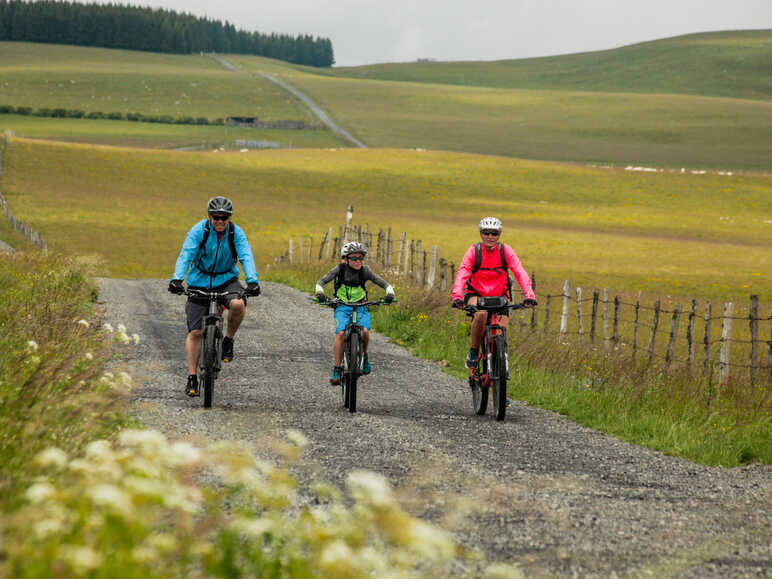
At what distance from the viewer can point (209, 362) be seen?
979cm

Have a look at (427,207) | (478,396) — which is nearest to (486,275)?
(478,396)

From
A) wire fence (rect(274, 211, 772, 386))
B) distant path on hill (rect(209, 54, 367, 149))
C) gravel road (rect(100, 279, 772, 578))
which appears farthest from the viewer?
distant path on hill (rect(209, 54, 367, 149))

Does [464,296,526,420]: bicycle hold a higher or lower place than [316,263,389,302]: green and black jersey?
lower

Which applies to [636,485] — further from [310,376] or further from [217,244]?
[310,376]

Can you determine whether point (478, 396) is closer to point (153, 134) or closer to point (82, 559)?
point (82, 559)

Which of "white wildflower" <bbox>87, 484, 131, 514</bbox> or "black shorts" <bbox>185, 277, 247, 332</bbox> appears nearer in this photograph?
"white wildflower" <bbox>87, 484, 131, 514</bbox>

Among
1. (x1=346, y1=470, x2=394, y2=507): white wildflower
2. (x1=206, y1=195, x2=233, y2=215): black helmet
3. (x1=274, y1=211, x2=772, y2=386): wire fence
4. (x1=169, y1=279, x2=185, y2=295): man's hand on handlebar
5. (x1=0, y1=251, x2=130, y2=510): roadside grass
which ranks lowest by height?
(x1=274, y1=211, x2=772, y2=386): wire fence

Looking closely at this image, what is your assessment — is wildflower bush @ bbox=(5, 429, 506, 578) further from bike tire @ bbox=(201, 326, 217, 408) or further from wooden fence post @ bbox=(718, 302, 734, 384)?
wooden fence post @ bbox=(718, 302, 734, 384)

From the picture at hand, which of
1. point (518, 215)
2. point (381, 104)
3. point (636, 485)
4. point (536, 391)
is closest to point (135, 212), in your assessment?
point (518, 215)

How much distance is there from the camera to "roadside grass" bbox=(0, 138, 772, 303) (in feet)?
126

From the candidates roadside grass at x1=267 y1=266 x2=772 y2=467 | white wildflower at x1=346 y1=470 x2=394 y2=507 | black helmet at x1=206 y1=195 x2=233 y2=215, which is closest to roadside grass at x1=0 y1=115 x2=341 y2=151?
roadside grass at x1=267 y1=266 x2=772 y2=467

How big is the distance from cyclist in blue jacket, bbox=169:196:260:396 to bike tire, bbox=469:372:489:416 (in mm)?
2695

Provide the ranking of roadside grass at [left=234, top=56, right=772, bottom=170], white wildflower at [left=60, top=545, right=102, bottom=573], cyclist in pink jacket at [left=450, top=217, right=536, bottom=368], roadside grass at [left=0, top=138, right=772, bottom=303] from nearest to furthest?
white wildflower at [left=60, top=545, right=102, bottom=573], cyclist in pink jacket at [left=450, top=217, right=536, bottom=368], roadside grass at [left=0, top=138, right=772, bottom=303], roadside grass at [left=234, top=56, right=772, bottom=170]

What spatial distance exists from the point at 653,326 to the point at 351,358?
222 inches
